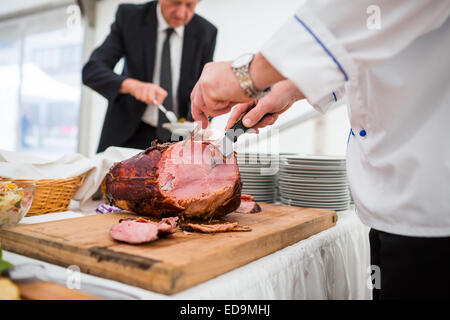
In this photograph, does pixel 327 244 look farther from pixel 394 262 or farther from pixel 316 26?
pixel 316 26

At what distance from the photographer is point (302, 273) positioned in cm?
119

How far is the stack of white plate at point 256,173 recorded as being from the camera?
187 cm

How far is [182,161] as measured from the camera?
1.39 meters

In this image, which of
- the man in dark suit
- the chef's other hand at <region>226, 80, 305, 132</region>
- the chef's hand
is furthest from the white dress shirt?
the chef's hand

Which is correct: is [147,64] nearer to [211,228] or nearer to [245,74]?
[211,228]

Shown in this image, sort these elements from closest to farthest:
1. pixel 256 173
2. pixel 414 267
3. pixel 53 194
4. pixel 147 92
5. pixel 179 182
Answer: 1. pixel 414 267
2. pixel 179 182
3. pixel 53 194
4. pixel 256 173
5. pixel 147 92

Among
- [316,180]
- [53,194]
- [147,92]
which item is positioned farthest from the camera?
[147,92]

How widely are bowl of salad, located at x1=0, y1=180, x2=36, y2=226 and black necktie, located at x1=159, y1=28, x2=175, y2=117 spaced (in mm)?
1699

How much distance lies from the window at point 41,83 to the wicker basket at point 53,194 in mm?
6553

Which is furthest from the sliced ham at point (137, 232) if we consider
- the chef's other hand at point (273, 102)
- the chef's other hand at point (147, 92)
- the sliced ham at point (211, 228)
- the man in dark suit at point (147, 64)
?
the man in dark suit at point (147, 64)

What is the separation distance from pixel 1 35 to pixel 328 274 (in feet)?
32.8

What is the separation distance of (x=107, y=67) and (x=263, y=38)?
3276 millimetres

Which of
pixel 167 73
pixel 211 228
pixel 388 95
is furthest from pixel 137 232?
pixel 167 73

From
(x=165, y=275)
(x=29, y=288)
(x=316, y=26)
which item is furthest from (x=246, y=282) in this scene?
(x=316, y=26)
